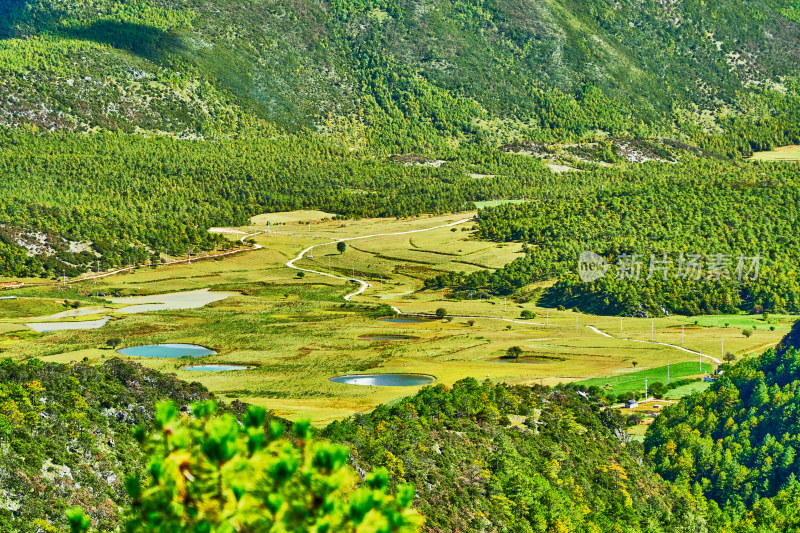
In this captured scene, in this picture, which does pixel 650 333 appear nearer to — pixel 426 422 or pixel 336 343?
pixel 336 343

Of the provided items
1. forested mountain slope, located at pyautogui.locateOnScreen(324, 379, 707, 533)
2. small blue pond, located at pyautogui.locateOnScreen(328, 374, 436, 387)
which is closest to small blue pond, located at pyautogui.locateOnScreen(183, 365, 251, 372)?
small blue pond, located at pyautogui.locateOnScreen(328, 374, 436, 387)

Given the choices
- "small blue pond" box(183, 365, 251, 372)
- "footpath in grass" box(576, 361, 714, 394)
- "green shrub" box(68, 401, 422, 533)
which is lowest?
"small blue pond" box(183, 365, 251, 372)

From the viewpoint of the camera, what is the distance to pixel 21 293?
185625 millimetres

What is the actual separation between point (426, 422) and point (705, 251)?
5235 inches

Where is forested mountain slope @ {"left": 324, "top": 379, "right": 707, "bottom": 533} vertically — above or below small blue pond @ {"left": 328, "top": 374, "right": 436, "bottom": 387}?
above

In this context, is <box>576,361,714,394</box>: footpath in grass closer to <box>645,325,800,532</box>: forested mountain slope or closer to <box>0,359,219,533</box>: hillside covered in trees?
<box>645,325,800,532</box>: forested mountain slope

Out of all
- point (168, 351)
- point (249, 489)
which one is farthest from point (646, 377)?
point (249, 489)

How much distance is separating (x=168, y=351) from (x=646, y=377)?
6256cm

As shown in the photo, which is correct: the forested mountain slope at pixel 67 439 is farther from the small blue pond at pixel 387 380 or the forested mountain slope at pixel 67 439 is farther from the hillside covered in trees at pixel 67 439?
the small blue pond at pixel 387 380

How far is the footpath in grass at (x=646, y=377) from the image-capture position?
116438mm

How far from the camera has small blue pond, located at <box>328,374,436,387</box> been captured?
393 ft

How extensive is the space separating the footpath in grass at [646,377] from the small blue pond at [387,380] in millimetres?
17709

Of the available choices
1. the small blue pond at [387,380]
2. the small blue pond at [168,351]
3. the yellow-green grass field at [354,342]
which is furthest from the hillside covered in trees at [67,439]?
the small blue pond at [168,351]

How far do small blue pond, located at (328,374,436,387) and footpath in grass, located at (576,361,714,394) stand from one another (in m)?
17.7
